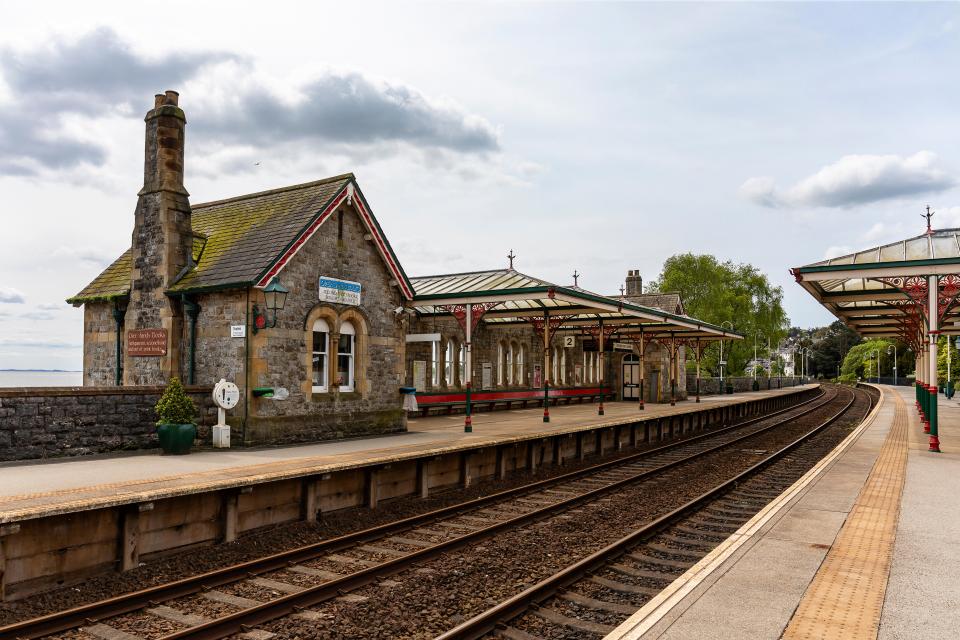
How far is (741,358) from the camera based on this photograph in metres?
68.2

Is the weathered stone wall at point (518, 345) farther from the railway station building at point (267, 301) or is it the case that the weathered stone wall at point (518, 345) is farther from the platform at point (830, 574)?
the platform at point (830, 574)

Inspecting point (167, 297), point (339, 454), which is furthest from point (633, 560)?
point (167, 297)

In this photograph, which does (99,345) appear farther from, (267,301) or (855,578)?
(855,578)

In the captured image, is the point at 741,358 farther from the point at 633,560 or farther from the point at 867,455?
the point at 633,560

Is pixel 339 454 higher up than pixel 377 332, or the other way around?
pixel 377 332

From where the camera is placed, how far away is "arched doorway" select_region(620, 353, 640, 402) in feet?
126

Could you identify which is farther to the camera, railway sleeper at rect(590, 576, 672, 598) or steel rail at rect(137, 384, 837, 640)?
railway sleeper at rect(590, 576, 672, 598)

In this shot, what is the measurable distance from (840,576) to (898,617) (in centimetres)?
107

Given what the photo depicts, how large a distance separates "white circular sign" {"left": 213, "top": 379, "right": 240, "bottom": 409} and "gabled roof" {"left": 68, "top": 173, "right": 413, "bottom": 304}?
1.97m

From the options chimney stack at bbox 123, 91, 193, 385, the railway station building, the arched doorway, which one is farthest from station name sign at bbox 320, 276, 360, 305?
the arched doorway

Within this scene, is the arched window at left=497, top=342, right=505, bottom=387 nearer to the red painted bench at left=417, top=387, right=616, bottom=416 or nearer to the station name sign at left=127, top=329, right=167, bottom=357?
the red painted bench at left=417, top=387, right=616, bottom=416

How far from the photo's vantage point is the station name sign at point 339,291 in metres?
15.2

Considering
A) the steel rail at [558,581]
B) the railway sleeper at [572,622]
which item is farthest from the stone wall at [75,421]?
the railway sleeper at [572,622]

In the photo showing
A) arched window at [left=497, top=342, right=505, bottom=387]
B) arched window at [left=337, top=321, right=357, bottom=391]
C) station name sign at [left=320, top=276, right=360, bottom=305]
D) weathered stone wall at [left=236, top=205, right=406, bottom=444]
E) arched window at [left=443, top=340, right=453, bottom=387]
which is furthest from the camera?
arched window at [left=497, top=342, right=505, bottom=387]
